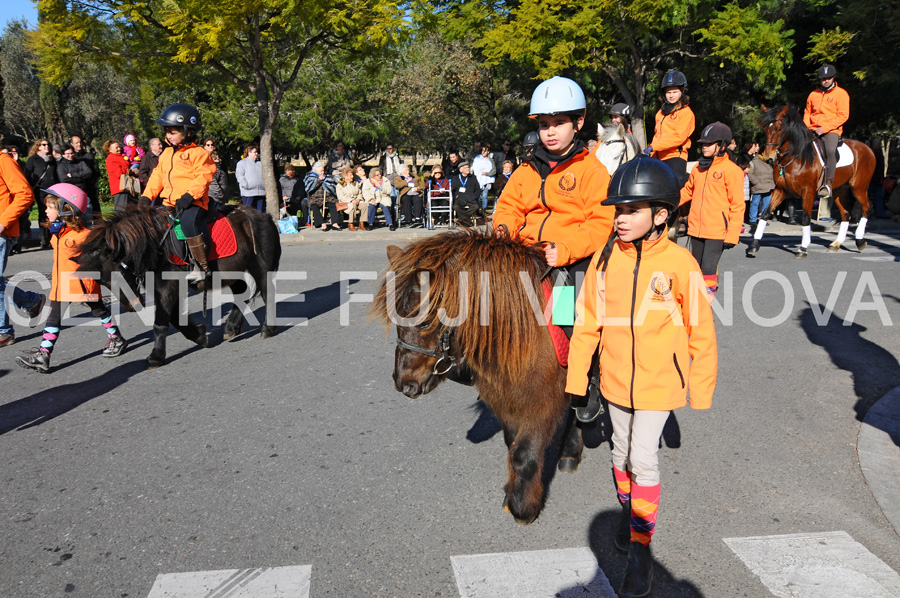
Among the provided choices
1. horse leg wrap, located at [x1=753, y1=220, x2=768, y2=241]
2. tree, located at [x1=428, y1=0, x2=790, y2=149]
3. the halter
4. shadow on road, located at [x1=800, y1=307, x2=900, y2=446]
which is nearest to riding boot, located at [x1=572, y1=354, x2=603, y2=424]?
the halter

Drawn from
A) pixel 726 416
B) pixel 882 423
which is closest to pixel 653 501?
pixel 726 416

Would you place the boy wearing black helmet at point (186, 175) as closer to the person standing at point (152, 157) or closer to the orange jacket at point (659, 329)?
the orange jacket at point (659, 329)

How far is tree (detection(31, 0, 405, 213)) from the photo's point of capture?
46.1 ft

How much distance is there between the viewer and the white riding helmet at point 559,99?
3.64 m

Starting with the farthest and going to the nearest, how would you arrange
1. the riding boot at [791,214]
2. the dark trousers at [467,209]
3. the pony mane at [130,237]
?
the riding boot at [791,214], the dark trousers at [467,209], the pony mane at [130,237]

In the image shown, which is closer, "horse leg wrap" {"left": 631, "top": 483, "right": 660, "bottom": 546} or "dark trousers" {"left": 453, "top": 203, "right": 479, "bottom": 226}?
"horse leg wrap" {"left": 631, "top": 483, "right": 660, "bottom": 546}

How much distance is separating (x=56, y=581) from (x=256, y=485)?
118 centimetres

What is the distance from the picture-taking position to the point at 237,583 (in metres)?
3.24

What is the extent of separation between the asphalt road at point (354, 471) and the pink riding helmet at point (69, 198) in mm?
1507

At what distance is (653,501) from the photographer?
10.6ft

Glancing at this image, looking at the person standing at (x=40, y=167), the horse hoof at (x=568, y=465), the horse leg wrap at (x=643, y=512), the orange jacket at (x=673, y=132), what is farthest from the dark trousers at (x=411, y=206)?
the horse leg wrap at (x=643, y=512)

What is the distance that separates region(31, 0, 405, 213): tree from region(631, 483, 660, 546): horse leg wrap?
13.4 m

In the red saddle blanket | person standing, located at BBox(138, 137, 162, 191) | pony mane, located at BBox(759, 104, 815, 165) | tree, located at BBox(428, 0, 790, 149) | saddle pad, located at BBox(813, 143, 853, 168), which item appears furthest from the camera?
tree, located at BBox(428, 0, 790, 149)

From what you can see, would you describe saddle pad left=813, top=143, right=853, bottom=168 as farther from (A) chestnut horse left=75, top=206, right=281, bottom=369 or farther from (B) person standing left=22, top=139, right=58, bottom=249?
(B) person standing left=22, top=139, right=58, bottom=249
